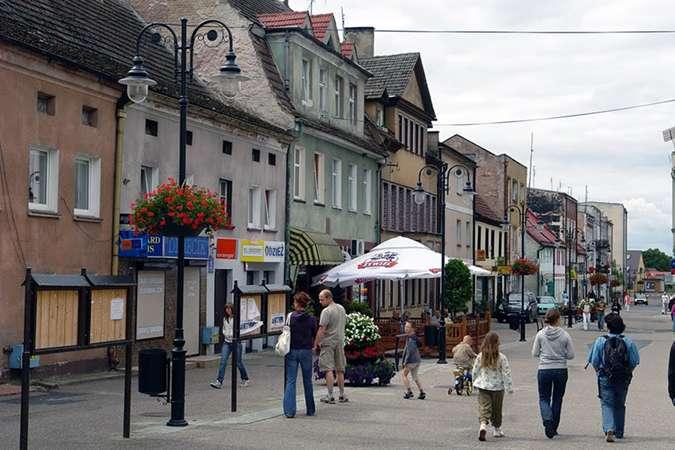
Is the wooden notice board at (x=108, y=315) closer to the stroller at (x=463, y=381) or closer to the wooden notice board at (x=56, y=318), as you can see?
the wooden notice board at (x=56, y=318)

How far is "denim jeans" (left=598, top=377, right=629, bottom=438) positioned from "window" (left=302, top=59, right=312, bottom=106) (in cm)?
2208

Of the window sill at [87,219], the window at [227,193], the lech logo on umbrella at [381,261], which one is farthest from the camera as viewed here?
the lech logo on umbrella at [381,261]

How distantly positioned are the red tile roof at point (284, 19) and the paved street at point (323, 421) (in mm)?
14900

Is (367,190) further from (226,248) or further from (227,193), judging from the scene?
(226,248)

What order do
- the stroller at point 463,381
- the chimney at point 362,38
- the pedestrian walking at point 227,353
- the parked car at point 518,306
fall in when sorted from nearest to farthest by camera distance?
the stroller at point 463,381
the pedestrian walking at point 227,353
the chimney at point 362,38
the parked car at point 518,306

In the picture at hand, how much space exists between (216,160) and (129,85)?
13765mm

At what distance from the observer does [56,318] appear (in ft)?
36.9

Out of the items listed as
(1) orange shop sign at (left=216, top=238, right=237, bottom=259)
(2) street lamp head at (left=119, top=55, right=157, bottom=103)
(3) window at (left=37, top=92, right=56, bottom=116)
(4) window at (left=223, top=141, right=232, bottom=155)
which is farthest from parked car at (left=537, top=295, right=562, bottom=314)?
(2) street lamp head at (left=119, top=55, right=157, bottom=103)

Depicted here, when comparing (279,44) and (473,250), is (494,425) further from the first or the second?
(473,250)

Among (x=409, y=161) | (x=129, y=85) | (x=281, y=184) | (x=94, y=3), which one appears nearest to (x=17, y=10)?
(x=94, y=3)

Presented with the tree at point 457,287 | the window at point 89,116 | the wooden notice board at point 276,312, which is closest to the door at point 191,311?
the window at point 89,116

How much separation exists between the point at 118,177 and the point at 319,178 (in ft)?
43.5

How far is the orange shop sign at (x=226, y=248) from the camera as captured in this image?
90.3 ft

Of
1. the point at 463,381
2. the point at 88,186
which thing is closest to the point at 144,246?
the point at 88,186
